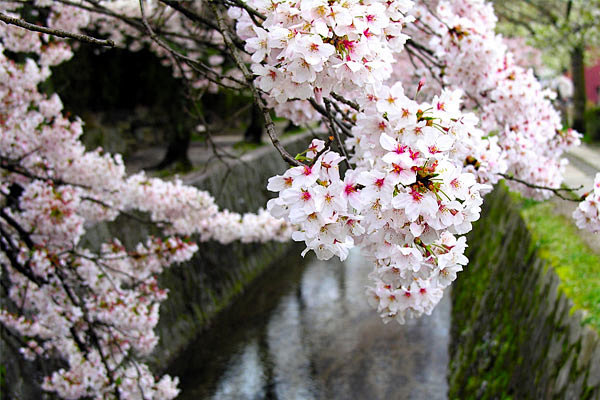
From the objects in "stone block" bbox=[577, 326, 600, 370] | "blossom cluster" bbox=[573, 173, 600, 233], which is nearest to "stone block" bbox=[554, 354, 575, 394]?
"stone block" bbox=[577, 326, 600, 370]

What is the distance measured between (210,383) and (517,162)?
4963mm

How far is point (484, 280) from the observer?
23.3 ft

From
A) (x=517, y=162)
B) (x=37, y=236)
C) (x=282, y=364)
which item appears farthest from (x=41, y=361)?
(x=517, y=162)

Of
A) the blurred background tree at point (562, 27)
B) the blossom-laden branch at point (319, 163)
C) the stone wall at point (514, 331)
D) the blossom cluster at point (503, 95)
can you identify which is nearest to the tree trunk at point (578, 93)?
the blurred background tree at point (562, 27)

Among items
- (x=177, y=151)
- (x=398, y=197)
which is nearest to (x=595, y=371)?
(x=398, y=197)

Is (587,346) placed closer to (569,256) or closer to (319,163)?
(569,256)

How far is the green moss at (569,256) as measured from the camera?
3.67 m

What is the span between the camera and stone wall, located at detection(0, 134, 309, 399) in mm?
4906

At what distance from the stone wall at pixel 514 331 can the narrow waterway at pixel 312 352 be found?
472 mm

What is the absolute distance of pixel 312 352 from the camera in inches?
315

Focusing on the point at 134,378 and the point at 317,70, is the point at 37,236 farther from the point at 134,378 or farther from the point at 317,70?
the point at 317,70

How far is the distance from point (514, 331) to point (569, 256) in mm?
771

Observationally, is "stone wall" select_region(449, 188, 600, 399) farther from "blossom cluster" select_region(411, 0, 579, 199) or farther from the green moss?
"blossom cluster" select_region(411, 0, 579, 199)

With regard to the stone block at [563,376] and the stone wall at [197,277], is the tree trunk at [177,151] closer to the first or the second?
the stone wall at [197,277]
